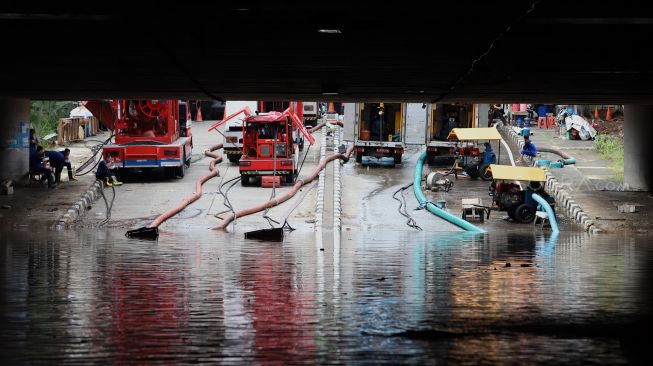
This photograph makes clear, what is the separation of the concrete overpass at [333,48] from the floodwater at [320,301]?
3.18m

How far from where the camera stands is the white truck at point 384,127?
3638 cm

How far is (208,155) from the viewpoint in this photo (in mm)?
38062

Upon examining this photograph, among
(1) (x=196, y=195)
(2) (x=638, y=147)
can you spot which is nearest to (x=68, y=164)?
(1) (x=196, y=195)

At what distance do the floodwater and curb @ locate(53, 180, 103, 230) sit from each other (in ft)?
8.09

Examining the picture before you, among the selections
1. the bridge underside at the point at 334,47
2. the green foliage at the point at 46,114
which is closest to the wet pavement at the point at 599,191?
the bridge underside at the point at 334,47

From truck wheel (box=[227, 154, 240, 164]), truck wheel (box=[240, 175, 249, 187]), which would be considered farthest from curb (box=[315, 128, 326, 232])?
truck wheel (box=[227, 154, 240, 164])

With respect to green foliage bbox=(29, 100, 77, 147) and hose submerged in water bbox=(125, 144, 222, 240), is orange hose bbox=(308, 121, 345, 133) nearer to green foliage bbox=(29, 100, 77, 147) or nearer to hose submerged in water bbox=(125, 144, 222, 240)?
hose submerged in water bbox=(125, 144, 222, 240)

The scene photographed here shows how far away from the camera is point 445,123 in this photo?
123ft

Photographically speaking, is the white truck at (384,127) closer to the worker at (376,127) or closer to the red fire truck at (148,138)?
the worker at (376,127)

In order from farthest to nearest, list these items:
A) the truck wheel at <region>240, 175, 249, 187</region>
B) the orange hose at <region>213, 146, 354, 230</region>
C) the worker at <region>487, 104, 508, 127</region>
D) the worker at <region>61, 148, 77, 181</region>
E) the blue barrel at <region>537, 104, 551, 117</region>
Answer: the blue barrel at <region>537, 104, 551, 117</region>, the worker at <region>487, 104, 508, 127</region>, the truck wheel at <region>240, 175, 249, 187</region>, the worker at <region>61, 148, 77, 181</region>, the orange hose at <region>213, 146, 354, 230</region>

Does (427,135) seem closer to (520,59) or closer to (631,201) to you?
(631,201)

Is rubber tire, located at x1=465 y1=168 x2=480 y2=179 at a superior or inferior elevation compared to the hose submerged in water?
superior

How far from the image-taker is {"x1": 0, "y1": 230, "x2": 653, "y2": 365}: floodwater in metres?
10.4

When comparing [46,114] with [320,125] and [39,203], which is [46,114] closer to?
[320,125]
